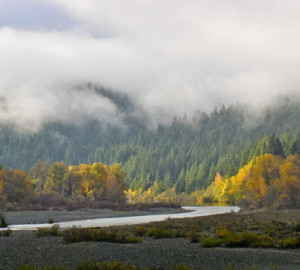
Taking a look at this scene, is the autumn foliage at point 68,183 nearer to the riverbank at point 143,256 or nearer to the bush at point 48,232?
the bush at point 48,232

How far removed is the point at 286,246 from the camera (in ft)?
93.8

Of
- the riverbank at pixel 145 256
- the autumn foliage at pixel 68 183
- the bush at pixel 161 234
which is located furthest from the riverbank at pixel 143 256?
the autumn foliage at pixel 68 183

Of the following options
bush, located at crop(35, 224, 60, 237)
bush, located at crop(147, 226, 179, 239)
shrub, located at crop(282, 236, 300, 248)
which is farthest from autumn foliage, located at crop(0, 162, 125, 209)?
shrub, located at crop(282, 236, 300, 248)

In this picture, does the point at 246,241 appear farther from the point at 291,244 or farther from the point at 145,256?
the point at 145,256

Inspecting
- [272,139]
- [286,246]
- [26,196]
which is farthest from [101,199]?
[286,246]

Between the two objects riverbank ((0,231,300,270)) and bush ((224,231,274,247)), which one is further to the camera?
bush ((224,231,274,247))

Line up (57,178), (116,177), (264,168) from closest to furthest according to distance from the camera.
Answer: (264,168) → (57,178) → (116,177)

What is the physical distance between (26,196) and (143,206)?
34779 mm

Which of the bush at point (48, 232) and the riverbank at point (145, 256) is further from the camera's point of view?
the bush at point (48, 232)

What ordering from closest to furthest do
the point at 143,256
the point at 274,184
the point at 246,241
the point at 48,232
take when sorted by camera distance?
the point at 143,256, the point at 246,241, the point at 48,232, the point at 274,184

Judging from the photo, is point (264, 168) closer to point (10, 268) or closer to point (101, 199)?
point (101, 199)

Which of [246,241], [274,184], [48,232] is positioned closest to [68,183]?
[274,184]

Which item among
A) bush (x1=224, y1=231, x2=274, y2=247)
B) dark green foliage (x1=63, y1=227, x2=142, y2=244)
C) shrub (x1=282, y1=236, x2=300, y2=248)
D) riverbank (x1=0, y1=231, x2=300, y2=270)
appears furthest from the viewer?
dark green foliage (x1=63, y1=227, x2=142, y2=244)

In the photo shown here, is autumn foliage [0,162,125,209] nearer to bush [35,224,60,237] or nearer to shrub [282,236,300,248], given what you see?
bush [35,224,60,237]
